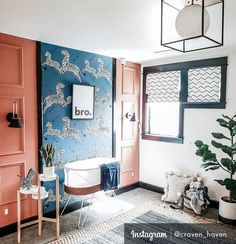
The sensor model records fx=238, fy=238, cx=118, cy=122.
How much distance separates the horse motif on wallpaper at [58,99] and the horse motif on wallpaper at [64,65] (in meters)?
A: 0.23

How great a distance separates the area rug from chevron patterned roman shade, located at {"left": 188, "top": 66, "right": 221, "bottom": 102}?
1.87 m

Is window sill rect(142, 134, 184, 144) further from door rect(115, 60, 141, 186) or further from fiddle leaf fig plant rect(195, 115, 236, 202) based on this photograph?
fiddle leaf fig plant rect(195, 115, 236, 202)

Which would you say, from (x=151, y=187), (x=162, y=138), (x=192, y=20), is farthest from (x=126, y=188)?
(x=192, y=20)

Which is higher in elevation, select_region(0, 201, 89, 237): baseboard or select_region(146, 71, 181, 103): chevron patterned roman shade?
Answer: select_region(146, 71, 181, 103): chevron patterned roman shade

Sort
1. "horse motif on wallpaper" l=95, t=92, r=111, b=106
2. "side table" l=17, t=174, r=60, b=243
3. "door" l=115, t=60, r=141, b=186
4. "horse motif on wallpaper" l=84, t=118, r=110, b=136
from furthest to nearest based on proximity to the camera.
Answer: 1. "door" l=115, t=60, r=141, b=186
2. "horse motif on wallpaper" l=95, t=92, r=111, b=106
3. "horse motif on wallpaper" l=84, t=118, r=110, b=136
4. "side table" l=17, t=174, r=60, b=243

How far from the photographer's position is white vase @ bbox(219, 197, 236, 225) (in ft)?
10.8

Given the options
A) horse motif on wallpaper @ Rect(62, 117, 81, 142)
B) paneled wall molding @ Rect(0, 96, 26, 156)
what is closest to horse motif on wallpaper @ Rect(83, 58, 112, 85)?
horse motif on wallpaper @ Rect(62, 117, 81, 142)

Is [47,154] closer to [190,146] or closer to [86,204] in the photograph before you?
[86,204]

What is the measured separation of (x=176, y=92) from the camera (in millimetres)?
4293

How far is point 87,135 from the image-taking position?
3.90 meters

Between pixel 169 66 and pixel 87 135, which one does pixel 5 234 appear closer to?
pixel 87 135

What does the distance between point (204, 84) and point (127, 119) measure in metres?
1.53

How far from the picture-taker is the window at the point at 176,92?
150 inches

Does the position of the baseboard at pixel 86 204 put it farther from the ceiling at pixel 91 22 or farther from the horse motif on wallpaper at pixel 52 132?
the ceiling at pixel 91 22
